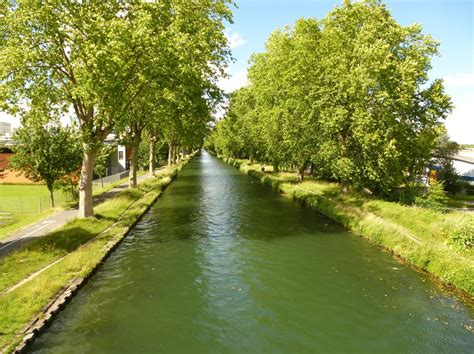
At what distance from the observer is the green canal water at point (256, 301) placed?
40.9 ft

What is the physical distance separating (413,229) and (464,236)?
14.6 feet

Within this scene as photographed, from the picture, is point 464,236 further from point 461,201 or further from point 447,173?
point 447,173

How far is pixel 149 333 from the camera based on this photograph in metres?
12.9

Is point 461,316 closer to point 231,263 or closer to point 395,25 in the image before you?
point 231,263

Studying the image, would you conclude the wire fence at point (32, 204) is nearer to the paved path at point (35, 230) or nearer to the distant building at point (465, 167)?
the paved path at point (35, 230)

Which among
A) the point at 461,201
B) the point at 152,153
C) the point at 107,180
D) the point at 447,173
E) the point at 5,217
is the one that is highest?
the point at 152,153

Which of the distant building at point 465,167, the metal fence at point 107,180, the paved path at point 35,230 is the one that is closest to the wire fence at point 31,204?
the paved path at point 35,230

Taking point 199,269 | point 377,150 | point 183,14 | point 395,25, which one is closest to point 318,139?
point 377,150

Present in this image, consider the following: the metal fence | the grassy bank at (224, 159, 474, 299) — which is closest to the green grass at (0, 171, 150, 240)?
the metal fence

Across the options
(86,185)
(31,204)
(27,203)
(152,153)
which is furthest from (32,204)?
(152,153)

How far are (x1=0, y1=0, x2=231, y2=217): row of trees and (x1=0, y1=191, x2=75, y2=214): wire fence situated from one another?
25.6 ft

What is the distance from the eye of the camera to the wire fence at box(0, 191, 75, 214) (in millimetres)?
29969

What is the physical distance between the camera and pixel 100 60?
1958 centimetres

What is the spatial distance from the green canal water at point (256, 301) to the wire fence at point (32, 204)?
10.4 meters
